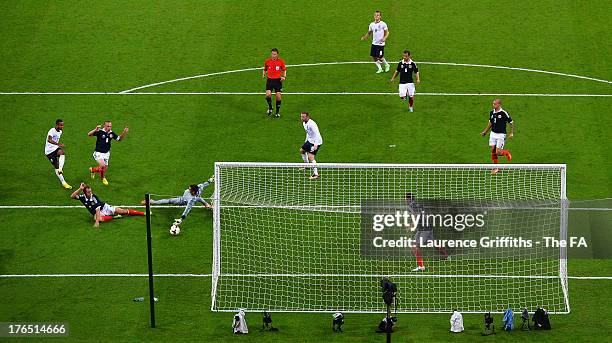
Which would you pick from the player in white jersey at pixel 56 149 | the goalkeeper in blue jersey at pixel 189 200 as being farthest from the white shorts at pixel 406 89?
the player in white jersey at pixel 56 149

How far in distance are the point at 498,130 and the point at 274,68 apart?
7379mm

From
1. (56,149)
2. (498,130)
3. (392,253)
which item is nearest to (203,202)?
(56,149)

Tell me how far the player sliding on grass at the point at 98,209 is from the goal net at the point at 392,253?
275cm

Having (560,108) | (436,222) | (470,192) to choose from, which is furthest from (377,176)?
(560,108)

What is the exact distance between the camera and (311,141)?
36844 mm

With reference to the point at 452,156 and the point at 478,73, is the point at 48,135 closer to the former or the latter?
the point at 452,156

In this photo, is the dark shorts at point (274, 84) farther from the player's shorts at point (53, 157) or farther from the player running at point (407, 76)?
the player's shorts at point (53, 157)

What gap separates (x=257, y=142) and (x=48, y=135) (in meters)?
6.15

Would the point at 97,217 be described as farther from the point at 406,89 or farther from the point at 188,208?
the point at 406,89

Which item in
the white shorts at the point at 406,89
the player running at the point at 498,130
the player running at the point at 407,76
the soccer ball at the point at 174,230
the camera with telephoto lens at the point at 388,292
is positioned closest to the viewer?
the camera with telephoto lens at the point at 388,292

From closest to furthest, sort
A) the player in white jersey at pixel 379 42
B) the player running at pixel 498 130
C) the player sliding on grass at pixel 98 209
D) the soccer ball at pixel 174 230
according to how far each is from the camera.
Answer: the soccer ball at pixel 174 230 → the player sliding on grass at pixel 98 209 → the player running at pixel 498 130 → the player in white jersey at pixel 379 42

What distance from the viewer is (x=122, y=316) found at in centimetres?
3042

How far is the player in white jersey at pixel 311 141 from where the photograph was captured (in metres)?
36.5

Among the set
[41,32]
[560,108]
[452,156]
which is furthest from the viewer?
[41,32]
